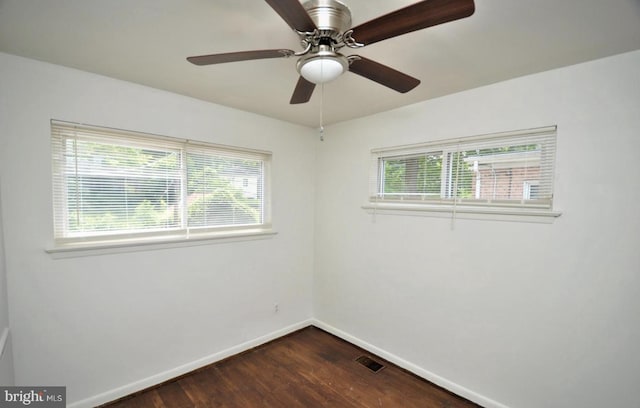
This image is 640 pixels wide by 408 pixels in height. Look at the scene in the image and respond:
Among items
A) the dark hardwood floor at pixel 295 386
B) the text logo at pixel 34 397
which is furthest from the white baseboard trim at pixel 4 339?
the dark hardwood floor at pixel 295 386

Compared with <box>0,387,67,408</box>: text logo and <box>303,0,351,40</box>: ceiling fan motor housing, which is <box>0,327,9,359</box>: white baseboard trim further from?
<box>303,0,351,40</box>: ceiling fan motor housing

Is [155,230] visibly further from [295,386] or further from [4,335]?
[295,386]

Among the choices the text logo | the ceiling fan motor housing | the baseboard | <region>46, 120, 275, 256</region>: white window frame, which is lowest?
the baseboard

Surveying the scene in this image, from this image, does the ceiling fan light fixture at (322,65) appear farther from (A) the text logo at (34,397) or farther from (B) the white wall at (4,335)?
(A) the text logo at (34,397)

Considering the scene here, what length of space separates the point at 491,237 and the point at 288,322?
2306mm

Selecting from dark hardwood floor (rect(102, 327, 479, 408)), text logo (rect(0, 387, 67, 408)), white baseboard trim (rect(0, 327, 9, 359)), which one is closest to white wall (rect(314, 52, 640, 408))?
dark hardwood floor (rect(102, 327, 479, 408))

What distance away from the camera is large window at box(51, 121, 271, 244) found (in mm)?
1916

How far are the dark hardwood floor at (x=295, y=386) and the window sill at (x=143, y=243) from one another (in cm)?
113

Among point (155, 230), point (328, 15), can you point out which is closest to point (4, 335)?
point (155, 230)

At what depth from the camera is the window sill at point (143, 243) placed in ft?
6.15

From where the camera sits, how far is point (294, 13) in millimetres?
960

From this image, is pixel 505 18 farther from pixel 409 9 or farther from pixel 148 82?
pixel 148 82

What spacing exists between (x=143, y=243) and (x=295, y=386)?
5.57 feet

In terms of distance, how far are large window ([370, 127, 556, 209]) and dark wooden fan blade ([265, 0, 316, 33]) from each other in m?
1.65
